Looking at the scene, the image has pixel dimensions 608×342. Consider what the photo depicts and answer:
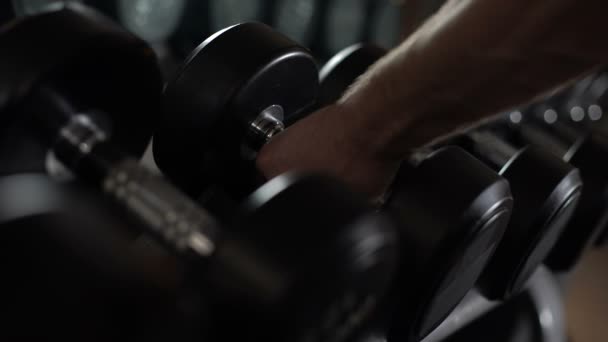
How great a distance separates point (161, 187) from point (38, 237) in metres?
0.13

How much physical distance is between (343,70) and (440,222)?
33cm

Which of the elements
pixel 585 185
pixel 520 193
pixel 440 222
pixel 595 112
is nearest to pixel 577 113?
pixel 595 112

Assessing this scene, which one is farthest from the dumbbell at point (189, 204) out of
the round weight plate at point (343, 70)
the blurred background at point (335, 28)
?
the blurred background at point (335, 28)

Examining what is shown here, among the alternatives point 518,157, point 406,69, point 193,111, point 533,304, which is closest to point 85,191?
point 193,111

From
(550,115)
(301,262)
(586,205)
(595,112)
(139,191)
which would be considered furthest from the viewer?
(595,112)

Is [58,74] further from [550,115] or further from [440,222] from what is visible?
[550,115]

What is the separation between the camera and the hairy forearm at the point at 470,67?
0.54 metres

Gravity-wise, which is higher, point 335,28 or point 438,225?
point 438,225

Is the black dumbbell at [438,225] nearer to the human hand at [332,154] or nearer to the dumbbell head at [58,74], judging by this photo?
the human hand at [332,154]

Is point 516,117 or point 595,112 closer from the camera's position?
point 516,117

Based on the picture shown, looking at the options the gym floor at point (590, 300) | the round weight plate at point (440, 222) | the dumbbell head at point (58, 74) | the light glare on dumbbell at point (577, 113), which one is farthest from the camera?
the light glare on dumbbell at point (577, 113)

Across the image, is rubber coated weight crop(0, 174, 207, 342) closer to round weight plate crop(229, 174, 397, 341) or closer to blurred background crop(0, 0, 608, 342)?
round weight plate crop(229, 174, 397, 341)

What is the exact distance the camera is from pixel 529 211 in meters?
0.77

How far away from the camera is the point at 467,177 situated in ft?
2.14
